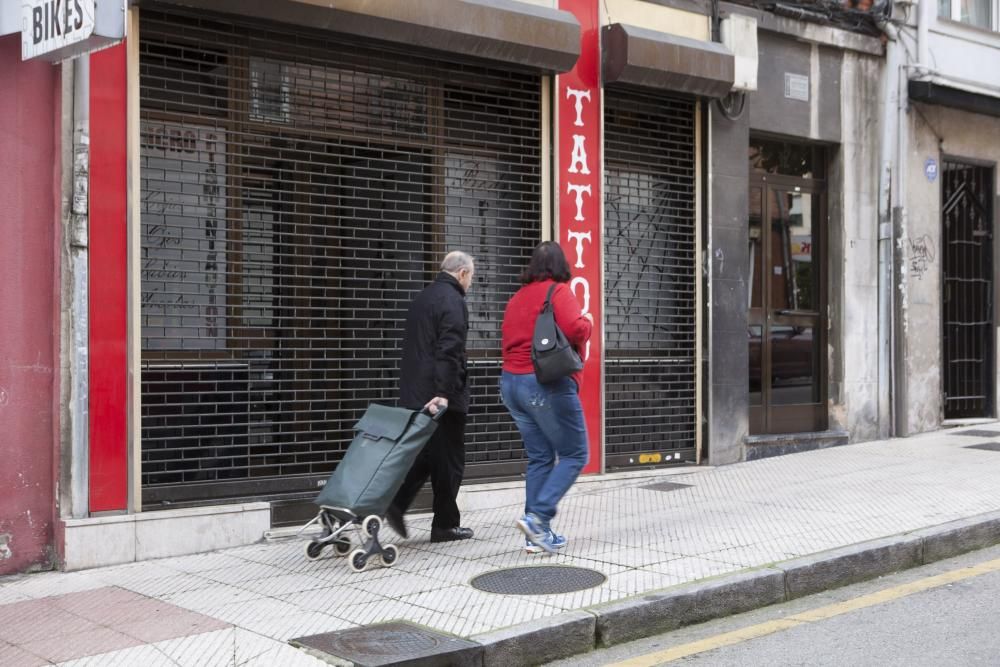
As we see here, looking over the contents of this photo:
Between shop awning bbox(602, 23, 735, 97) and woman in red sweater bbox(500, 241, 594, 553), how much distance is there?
119 inches

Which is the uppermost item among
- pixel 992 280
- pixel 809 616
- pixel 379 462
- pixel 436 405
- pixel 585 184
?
pixel 585 184

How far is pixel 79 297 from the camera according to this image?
268 inches

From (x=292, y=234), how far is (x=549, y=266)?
6.80 ft

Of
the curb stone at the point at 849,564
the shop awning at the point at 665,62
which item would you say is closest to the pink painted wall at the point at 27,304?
the curb stone at the point at 849,564

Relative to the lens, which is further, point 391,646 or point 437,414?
point 437,414

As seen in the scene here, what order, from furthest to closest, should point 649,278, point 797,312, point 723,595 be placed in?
point 797,312, point 649,278, point 723,595

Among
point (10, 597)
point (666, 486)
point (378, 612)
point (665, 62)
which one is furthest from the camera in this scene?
point (665, 62)

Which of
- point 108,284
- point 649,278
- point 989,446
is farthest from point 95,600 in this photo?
point 989,446

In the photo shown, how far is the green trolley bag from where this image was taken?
6.48 metres

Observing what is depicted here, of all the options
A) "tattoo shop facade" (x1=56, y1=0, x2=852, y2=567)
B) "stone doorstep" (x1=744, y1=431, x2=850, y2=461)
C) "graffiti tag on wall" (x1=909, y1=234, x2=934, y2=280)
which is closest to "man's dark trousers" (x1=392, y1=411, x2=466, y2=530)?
"tattoo shop facade" (x1=56, y1=0, x2=852, y2=567)

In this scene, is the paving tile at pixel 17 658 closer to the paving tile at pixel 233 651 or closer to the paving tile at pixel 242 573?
the paving tile at pixel 233 651

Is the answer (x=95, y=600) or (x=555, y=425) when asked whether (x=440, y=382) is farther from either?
(x=95, y=600)

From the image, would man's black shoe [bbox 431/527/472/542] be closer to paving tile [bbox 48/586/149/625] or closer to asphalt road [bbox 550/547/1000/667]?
paving tile [bbox 48/586/149/625]

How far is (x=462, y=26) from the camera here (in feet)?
27.0
